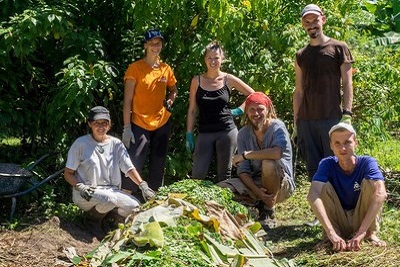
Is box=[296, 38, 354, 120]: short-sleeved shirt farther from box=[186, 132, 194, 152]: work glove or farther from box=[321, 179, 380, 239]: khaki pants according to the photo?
box=[186, 132, 194, 152]: work glove

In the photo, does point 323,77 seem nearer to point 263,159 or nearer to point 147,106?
point 263,159

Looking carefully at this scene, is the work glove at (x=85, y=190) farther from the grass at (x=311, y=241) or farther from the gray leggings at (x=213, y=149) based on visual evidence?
the grass at (x=311, y=241)

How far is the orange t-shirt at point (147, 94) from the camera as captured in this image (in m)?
7.26

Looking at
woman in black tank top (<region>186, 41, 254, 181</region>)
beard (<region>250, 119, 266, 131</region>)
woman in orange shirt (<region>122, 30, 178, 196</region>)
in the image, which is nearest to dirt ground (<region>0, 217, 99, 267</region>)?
woman in orange shirt (<region>122, 30, 178, 196</region>)

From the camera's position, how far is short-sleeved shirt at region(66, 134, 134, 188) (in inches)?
268

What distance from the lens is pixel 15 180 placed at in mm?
7082

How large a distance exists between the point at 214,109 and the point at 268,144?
596 millimetres

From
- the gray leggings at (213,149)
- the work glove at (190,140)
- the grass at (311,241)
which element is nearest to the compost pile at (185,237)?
the grass at (311,241)

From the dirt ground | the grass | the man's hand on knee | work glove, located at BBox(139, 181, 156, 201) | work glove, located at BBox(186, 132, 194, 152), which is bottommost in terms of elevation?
the dirt ground

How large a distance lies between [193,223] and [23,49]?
2906 mm

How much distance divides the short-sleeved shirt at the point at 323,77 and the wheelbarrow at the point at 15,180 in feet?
7.60

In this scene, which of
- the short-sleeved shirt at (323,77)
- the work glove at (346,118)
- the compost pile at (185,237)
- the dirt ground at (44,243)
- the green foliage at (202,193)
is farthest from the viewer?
the short-sleeved shirt at (323,77)

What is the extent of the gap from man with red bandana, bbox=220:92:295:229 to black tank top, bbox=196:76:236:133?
0.70ft

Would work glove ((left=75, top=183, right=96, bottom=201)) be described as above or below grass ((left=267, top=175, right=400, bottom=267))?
above
